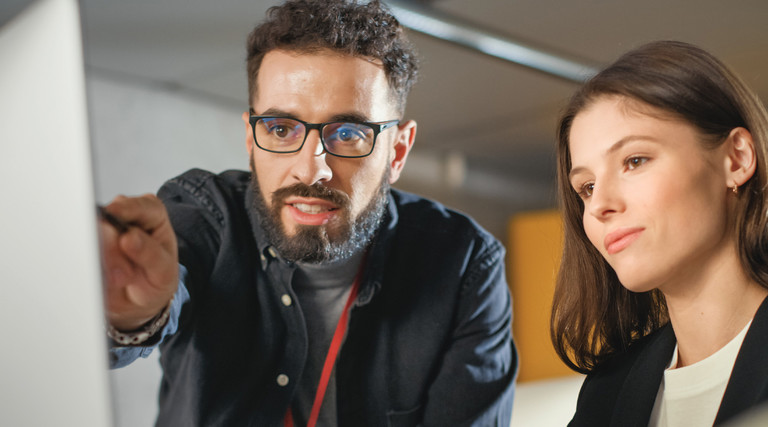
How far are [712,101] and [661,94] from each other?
0.14 ft

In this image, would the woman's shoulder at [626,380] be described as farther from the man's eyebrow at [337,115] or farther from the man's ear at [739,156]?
the man's eyebrow at [337,115]

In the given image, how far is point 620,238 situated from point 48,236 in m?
0.44

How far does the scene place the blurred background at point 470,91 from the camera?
0.69 metres

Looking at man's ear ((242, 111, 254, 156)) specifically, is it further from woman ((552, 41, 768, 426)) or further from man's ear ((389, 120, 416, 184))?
woman ((552, 41, 768, 426))

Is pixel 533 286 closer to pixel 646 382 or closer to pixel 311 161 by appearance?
pixel 646 382

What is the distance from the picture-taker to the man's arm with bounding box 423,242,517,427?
70 centimetres

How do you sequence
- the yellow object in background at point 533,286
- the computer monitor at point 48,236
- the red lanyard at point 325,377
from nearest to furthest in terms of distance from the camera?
1. the computer monitor at point 48,236
2. the red lanyard at point 325,377
3. the yellow object in background at point 533,286

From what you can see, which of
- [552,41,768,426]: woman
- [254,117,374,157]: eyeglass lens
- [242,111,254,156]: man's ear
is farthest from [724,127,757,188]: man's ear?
[242,111,254,156]: man's ear

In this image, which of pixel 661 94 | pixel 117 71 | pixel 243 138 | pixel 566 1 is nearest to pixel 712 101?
pixel 661 94

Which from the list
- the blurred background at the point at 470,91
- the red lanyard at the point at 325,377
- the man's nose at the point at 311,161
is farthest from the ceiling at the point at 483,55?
the red lanyard at the point at 325,377

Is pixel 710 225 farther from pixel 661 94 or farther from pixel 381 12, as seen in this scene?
pixel 381 12

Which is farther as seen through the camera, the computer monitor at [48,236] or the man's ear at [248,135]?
the man's ear at [248,135]

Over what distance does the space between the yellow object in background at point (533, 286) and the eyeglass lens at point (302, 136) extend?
0.23 m

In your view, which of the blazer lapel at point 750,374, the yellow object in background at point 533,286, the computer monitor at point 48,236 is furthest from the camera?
the yellow object in background at point 533,286
